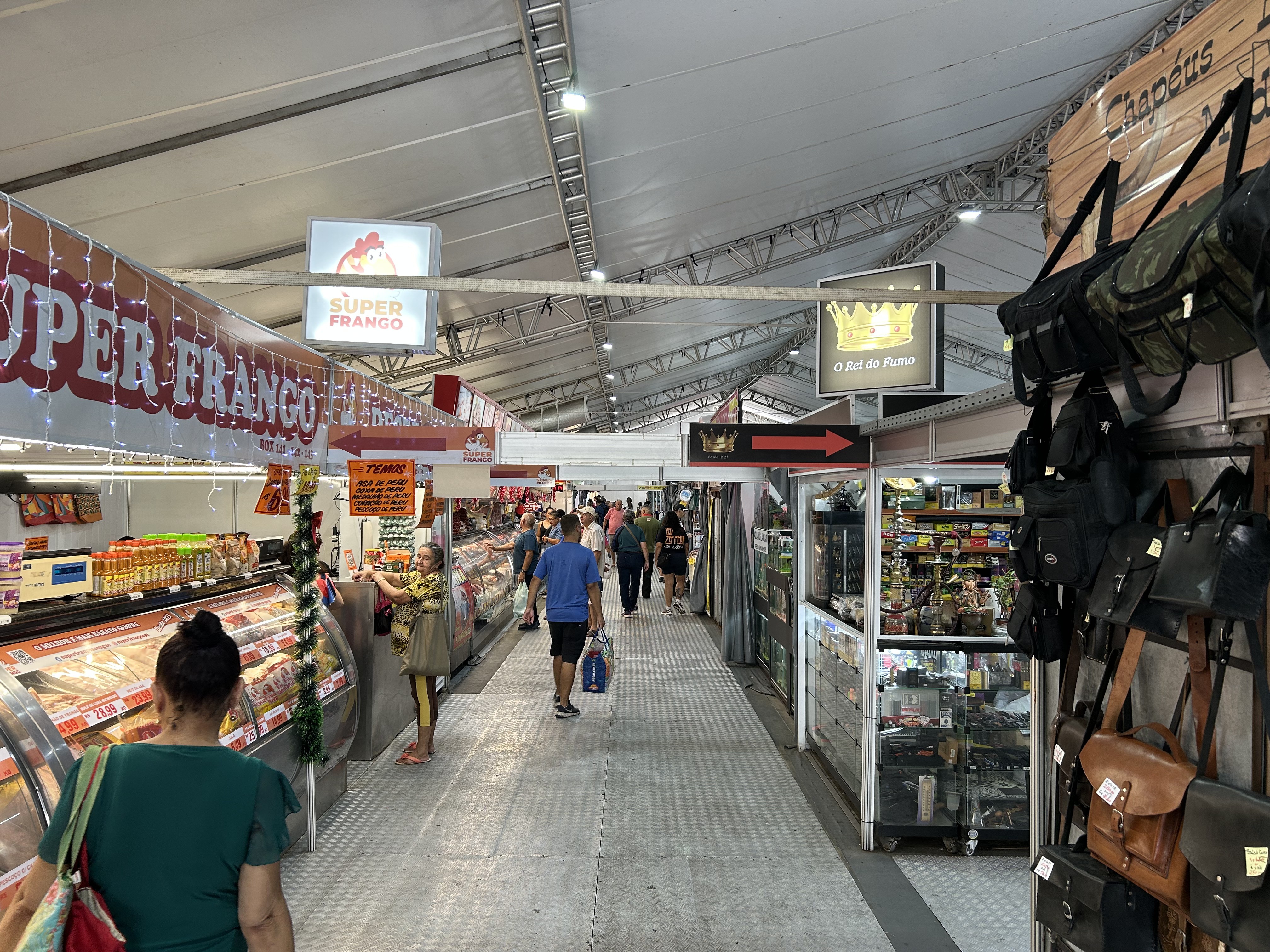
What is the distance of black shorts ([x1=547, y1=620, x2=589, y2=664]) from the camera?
6.73 metres

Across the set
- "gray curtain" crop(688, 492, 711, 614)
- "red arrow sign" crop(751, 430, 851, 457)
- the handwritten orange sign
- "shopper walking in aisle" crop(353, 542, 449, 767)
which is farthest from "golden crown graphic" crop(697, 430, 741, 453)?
"gray curtain" crop(688, 492, 711, 614)

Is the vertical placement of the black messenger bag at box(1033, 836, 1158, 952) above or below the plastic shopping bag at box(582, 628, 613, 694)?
above

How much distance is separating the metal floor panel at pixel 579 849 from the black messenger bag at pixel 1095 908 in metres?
1.76

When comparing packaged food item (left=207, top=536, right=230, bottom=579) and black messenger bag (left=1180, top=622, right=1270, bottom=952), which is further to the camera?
packaged food item (left=207, top=536, right=230, bottom=579)

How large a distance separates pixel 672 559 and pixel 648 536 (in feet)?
2.93

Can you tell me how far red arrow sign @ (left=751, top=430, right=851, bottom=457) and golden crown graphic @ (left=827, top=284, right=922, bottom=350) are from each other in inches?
37.3

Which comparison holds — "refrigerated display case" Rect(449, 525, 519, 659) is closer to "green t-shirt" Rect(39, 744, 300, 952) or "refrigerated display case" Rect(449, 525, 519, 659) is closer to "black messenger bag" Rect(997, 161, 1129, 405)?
"green t-shirt" Rect(39, 744, 300, 952)

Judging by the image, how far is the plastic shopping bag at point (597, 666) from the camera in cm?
691

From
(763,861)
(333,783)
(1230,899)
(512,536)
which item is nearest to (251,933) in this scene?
(1230,899)

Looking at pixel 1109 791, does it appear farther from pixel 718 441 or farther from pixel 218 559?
pixel 218 559

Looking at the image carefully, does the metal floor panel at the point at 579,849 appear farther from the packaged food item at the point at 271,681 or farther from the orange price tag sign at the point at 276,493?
the orange price tag sign at the point at 276,493

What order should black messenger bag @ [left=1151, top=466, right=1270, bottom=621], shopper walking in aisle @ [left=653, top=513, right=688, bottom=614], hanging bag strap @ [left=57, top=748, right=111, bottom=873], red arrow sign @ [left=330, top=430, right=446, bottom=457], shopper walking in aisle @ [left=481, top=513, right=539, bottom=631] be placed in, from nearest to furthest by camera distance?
black messenger bag @ [left=1151, top=466, right=1270, bottom=621]
hanging bag strap @ [left=57, top=748, right=111, bottom=873]
red arrow sign @ [left=330, top=430, right=446, bottom=457]
shopper walking in aisle @ [left=481, top=513, right=539, bottom=631]
shopper walking in aisle @ [left=653, top=513, right=688, bottom=614]

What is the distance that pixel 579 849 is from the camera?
4.36m

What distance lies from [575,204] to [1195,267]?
749 cm
